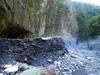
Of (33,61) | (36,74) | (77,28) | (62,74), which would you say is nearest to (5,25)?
(33,61)

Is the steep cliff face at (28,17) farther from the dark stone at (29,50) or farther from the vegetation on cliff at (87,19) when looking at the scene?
the vegetation on cliff at (87,19)

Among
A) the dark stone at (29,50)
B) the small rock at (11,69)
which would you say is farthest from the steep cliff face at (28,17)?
the small rock at (11,69)

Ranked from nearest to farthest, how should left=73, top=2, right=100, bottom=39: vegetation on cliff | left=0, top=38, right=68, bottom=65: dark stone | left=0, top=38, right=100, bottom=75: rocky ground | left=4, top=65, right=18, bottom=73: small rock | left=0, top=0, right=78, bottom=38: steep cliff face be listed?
left=4, top=65, right=18, bottom=73: small rock → left=0, top=38, right=100, bottom=75: rocky ground → left=0, top=38, right=68, bottom=65: dark stone → left=0, top=0, right=78, bottom=38: steep cliff face → left=73, top=2, right=100, bottom=39: vegetation on cliff

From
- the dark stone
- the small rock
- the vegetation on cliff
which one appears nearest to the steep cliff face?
the dark stone

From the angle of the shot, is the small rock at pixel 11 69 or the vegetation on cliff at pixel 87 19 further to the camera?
the vegetation on cliff at pixel 87 19

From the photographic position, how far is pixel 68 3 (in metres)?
14.4

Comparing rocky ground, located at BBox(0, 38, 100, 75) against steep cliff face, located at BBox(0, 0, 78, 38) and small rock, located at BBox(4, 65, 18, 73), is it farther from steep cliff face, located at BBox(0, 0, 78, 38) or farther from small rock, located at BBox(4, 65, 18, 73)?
steep cliff face, located at BBox(0, 0, 78, 38)

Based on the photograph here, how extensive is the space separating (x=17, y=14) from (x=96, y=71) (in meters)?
2.90

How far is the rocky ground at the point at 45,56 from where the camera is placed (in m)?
6.64

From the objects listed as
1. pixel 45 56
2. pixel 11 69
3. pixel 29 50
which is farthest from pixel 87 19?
pixel 11 69

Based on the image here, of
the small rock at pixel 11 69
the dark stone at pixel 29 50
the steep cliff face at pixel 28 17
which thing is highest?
the steep cliff face at pixel 28 17

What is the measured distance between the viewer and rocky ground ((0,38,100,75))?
21.8 ft

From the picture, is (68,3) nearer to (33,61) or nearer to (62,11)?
(62,11)

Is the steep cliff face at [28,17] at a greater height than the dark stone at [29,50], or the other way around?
the steep cliff face at [28,17]
